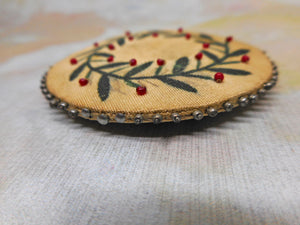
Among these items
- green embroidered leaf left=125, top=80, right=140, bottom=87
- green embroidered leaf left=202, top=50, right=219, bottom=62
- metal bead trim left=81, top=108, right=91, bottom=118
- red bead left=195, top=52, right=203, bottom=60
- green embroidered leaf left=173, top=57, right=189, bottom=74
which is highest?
red bead left=195, top=52, right=203, bottom=60

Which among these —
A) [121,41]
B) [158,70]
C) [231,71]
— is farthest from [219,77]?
[121,41]

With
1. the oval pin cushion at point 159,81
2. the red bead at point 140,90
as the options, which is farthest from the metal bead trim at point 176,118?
the red bead at point 140,90

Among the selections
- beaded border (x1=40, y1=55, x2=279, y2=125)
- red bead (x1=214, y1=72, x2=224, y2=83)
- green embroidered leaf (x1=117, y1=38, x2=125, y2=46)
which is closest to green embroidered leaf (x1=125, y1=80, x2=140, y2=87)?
beaded border (x1=40, y1=55, x2=279, y2=125)

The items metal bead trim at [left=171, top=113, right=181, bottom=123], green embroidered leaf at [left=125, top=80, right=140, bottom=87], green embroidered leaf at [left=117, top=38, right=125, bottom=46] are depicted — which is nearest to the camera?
metal bead trim at [left=171, top=113, right=181, bottom=123]

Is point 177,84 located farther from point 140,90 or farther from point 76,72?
point 76,72

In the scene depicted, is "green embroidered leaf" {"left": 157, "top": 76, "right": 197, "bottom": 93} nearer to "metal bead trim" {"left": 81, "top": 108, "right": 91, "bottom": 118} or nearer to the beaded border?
the beaded border

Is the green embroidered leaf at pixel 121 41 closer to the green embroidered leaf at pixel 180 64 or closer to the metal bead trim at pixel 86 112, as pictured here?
the green embroidered leaf at pixel 180 64

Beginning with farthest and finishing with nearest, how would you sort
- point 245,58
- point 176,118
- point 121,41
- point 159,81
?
1. point 121,41
2. point 245,58
3. point 159,81
4. point 176,118
